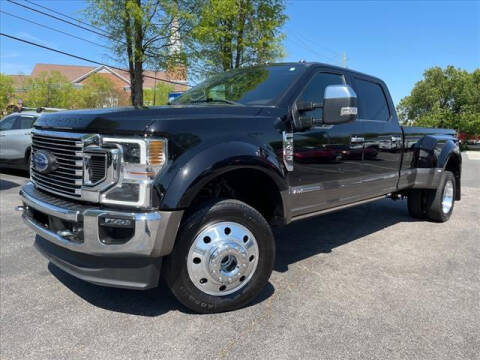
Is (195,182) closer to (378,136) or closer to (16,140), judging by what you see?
(378,136)

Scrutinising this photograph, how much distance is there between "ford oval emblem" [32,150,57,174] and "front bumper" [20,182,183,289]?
224mm

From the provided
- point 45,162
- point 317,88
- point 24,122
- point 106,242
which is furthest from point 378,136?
point 24,122

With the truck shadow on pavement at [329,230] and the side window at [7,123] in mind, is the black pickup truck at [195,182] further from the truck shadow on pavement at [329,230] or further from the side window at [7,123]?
the side window at [7,123]

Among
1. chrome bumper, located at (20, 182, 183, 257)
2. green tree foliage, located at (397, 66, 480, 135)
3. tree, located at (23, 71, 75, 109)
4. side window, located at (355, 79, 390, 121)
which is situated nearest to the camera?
chrome bumper, located at (20, 182, 183, 257)

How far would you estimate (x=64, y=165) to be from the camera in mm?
2639

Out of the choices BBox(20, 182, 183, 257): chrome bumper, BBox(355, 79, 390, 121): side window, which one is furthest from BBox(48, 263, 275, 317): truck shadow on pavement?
BBox(355, 79, 390, 121): side window

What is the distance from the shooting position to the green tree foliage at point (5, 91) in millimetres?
45522

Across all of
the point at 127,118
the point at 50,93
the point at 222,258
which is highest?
the point at 50,93

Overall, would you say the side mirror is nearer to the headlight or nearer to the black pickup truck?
the black pickup truck

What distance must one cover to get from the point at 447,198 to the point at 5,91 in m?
51.9

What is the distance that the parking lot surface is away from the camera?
7.70 ft

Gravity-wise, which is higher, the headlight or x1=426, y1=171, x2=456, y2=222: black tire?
the headlight

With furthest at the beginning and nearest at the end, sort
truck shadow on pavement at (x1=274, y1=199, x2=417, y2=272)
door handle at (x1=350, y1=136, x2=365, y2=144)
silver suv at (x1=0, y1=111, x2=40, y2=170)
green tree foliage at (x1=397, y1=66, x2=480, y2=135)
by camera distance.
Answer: green tree foliage at (x1=397, y1=66, x2=480, y2=135), silver suv at (x1=0, y1=111, x2=40, y2=170), truck shadow on pavement at (x1=274, y1=199, x2=417, y2=272), door handle at (x1=350, y1=136, x2=365, y2=144)

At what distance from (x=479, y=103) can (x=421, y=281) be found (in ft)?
154
